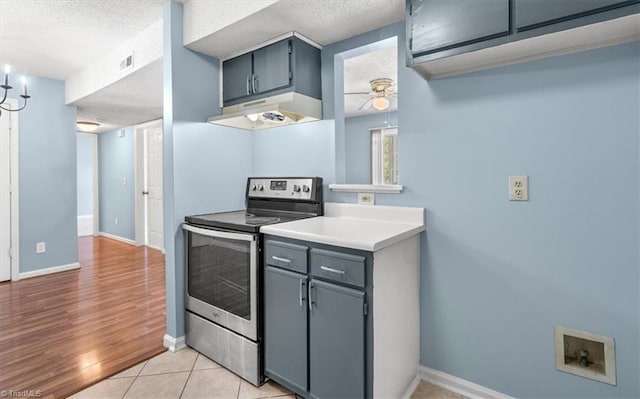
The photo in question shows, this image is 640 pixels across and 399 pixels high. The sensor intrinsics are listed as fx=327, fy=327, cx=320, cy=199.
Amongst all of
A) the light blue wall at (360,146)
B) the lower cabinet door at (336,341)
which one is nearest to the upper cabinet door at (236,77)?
the lower cabinet door at (336,341)

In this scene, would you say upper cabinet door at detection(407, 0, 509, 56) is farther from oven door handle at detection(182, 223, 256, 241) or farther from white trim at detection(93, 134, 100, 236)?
white trim at detection(93, 134, 100, 236)

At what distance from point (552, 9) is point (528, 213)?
876 millimetres

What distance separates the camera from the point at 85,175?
6918 millimetres

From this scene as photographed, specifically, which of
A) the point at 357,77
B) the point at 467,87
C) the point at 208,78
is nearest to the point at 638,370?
the point at 467,87

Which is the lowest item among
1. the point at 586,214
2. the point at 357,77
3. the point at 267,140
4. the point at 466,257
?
the point at 466,257

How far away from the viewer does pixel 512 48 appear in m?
1.46

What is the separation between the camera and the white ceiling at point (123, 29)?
1.88 meters

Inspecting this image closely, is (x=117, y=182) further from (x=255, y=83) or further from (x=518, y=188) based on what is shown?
(x=518, y=188)

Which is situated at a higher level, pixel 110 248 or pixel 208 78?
pixel 208 78

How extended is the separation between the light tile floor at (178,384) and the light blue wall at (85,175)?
20.4 feet

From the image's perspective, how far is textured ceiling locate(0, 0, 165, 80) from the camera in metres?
2.34

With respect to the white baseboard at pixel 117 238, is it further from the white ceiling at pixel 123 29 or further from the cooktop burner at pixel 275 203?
the cooktop burner at pixel 275 203

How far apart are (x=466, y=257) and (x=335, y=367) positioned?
90 centimetres

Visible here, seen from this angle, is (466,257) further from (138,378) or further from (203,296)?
(138,378)
